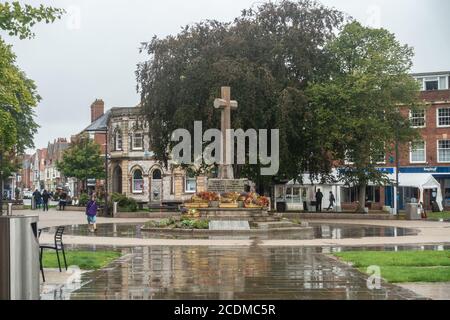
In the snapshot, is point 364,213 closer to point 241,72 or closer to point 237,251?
point 241,72

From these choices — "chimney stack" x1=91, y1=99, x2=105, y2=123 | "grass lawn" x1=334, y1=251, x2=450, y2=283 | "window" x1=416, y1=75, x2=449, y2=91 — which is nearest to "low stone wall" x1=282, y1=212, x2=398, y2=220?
"grass lawn" x1=334, y1=251, x2=450, y2=283

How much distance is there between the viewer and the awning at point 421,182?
51.2 meters

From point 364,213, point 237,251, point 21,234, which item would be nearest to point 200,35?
point 364,213

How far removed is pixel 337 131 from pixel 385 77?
535 cm

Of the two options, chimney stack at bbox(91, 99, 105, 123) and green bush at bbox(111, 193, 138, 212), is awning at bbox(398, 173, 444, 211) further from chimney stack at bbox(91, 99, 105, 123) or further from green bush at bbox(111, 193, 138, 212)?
chimney stack at bbox(91, 99, 105, 123)

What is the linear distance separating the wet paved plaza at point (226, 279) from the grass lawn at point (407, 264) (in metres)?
0.55

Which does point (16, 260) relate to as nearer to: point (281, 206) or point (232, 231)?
point (232, 231)

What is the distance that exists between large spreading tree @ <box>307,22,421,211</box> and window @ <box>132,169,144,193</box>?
2738 cm

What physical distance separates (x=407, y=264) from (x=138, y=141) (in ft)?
181

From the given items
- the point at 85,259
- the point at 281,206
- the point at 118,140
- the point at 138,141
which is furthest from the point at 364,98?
the point at 118,140

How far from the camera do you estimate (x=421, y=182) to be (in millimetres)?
52938

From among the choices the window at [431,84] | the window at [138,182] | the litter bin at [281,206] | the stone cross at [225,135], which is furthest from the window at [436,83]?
the stone cross at [225,135]

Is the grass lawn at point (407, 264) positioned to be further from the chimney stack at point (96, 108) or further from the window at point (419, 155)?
the chimney stack at point (96, 108)

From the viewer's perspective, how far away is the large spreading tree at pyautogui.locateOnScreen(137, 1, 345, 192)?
40375mm
